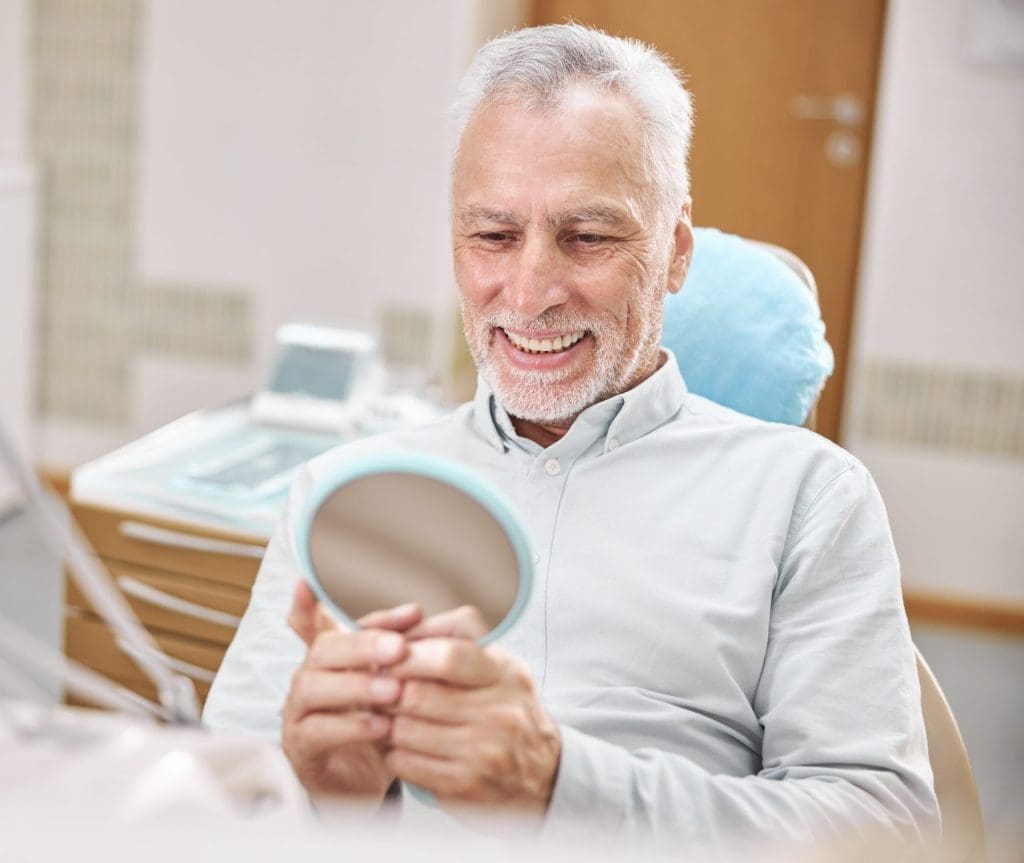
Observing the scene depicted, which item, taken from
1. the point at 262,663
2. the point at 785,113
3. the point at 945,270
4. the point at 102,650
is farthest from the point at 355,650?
the point at 785,113

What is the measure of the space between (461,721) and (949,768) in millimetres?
607

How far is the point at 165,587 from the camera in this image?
1988 mm

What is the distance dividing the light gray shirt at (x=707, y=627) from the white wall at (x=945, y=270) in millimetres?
2065

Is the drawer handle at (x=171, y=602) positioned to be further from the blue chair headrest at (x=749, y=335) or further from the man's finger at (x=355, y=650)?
the man's finger at (x=355, y=650)

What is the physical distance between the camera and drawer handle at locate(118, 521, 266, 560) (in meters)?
1.95

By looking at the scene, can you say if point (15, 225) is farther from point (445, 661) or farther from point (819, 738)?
point (445, 661)

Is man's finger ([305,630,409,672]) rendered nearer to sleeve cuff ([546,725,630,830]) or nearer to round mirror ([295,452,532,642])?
round mirror ([295,452,532,642])

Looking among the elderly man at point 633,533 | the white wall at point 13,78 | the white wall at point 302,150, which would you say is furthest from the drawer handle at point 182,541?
the white wall at point 13,78

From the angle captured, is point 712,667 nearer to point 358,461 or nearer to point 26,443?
point 358,461

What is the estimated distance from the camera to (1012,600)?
3373 millimetres

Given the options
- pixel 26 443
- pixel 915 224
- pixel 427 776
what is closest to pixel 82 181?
pixel 26 443

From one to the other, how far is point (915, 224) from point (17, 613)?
2.21 meters

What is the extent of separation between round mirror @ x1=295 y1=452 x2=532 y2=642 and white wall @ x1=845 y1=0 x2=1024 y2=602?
265 cm

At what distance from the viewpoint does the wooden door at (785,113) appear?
11.2ft
